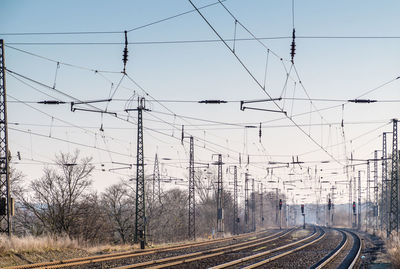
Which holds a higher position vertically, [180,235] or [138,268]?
[138,268]

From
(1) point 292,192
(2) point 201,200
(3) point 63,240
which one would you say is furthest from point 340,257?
(1) point 292,192

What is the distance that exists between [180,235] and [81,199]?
23.6m

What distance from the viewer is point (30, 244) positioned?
26578 millimetres

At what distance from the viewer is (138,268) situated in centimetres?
2192

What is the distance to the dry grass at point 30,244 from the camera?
978 inches

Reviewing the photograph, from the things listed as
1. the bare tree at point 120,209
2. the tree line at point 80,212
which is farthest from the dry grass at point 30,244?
the bare tree at point 120,209

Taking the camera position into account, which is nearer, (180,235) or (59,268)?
(59,268)

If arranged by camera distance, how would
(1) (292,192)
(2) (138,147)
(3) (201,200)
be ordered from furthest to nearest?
(1) (292,192) < (3) (201,200) < (2) (138,147)

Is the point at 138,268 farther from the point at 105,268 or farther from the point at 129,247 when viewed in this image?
the point at 129,247

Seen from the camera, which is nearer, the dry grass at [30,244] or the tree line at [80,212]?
the dry grass at [30,244]

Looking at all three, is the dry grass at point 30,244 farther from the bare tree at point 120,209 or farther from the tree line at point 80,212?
the bare tree at point 120,209

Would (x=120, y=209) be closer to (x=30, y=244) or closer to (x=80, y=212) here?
(x=80, y=212)

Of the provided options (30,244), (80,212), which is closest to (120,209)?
(80,212)

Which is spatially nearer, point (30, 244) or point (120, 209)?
point (30, 244)
